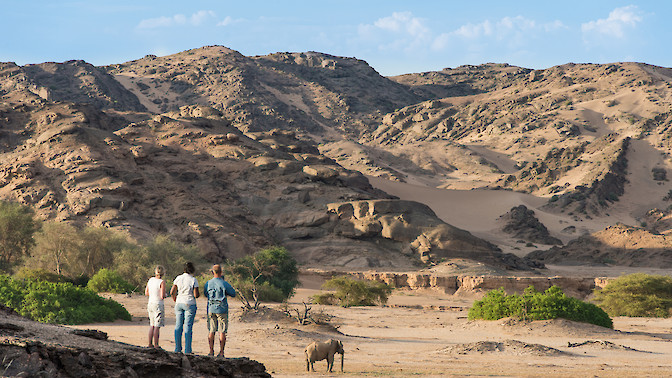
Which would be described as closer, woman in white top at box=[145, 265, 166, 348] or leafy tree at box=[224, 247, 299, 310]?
woman in white top at box=[145, 265, 166, 348]

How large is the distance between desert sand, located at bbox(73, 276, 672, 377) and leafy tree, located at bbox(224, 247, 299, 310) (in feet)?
16.7

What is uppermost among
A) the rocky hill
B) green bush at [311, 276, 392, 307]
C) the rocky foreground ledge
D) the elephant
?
the rocky hill

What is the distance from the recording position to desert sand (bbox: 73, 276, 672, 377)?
509 inches

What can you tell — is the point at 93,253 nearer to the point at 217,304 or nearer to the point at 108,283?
the point at 108,283

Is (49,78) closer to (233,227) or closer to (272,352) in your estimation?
(233,227)

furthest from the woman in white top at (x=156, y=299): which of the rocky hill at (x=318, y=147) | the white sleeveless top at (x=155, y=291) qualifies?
the rocky hill at (x=318, y=147)

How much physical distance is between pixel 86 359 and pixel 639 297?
26.0 meters

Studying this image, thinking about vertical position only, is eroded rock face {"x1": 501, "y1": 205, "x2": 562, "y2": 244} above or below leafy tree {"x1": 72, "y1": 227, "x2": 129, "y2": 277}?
above

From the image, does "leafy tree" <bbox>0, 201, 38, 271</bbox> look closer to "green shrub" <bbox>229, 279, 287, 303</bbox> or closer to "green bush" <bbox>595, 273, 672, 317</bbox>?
"green shrub" <bbox>229, 279, 287, 303</bbox>

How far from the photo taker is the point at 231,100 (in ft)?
423

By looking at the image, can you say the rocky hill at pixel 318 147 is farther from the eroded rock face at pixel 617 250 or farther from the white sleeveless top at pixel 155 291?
the white sleeveless top at pixel 155 291

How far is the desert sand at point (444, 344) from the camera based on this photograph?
42.4 feet

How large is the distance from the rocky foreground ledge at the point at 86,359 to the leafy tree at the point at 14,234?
3186cm

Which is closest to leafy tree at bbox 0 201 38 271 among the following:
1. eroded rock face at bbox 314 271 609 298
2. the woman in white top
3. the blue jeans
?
eroded rock face at bbox 314 271 609 298
